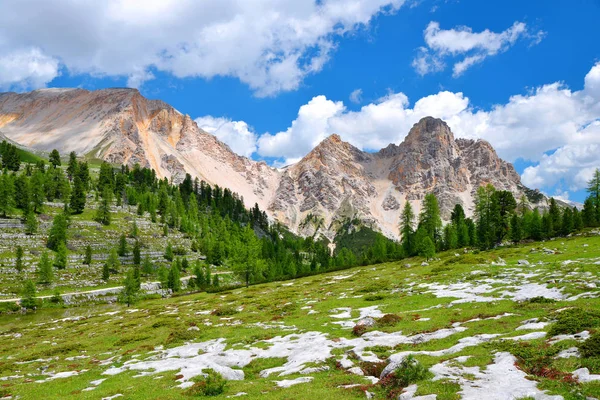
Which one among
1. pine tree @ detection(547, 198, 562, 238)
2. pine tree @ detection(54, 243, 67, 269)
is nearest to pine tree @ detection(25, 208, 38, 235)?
pine tree @ detection(54, 243, 67, 269)

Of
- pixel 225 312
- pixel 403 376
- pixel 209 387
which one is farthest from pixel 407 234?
pixel 209 387

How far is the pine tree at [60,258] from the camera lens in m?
120

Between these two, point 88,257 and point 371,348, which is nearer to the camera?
point 371,348

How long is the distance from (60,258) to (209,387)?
413ft

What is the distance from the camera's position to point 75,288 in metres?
112

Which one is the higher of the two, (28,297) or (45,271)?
(45,271)

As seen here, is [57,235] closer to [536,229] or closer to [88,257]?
[88,257]

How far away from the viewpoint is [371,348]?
77.0 ft

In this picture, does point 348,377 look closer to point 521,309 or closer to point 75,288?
point 521,309

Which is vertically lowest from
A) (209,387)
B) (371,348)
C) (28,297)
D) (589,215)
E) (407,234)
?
(28,297)

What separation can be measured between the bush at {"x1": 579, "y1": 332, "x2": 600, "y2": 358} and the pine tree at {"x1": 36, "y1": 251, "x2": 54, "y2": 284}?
125477 millimetres

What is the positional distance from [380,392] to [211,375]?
35.4 feet

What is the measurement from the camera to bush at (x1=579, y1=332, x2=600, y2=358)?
15.7 metres

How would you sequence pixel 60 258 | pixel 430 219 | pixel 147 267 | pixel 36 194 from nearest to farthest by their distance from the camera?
pixel 430 219 < pixel 60 258 < pixel 147 267 < pixel 36 194
